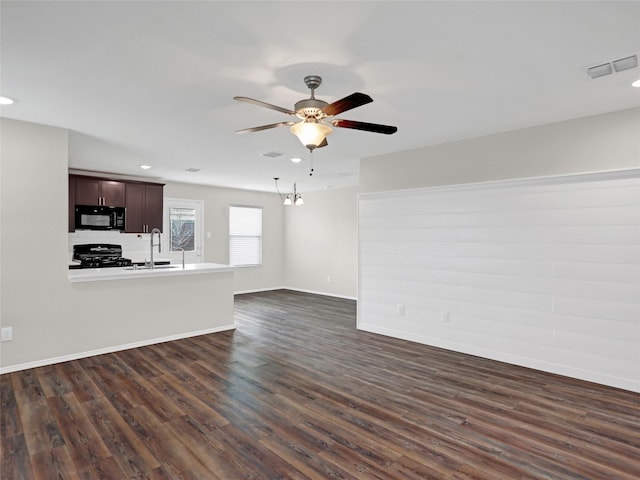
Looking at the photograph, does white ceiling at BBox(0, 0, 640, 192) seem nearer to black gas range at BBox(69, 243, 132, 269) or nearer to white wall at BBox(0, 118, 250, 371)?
white wall at BBox(0, 118, 250, 371)

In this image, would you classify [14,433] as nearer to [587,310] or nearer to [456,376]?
[456,376]

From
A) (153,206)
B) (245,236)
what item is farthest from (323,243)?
(153,206)

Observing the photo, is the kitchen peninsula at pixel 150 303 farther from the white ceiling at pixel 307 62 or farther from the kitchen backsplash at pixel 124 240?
the kitchen backsplash at pixel 124 240

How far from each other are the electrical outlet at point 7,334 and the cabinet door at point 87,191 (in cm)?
306

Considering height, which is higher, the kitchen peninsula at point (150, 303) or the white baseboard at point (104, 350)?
the kitchen peninsula at point (150, 303)

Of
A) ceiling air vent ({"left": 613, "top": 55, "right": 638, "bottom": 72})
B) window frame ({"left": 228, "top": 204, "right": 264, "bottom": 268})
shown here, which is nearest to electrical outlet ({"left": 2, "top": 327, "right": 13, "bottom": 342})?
window frame ({"left": 228, "top": 204, "right": 264, "bottom": 268})

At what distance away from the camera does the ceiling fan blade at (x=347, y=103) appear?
2217 mm

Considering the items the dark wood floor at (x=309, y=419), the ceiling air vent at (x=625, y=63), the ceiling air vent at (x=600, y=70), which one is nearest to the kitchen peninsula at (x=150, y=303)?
the dark wood floor at (x=309, y=419)

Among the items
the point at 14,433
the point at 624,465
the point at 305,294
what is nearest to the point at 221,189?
the point at 305,294

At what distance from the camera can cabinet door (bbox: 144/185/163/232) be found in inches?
277

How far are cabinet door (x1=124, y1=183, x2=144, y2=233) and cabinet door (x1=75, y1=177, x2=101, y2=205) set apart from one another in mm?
484

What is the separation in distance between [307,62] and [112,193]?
5485mm

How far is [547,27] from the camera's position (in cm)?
212

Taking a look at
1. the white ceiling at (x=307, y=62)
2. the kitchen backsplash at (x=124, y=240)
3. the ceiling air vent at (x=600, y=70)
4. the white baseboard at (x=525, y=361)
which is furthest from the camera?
the kitchen backsplash at (x=124, y=240)
